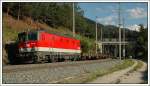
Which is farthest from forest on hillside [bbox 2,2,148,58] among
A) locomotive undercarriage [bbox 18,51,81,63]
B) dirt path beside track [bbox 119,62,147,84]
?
dirt path beside track [bbox 119,62,147,84]

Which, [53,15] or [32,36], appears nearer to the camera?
[32,36]

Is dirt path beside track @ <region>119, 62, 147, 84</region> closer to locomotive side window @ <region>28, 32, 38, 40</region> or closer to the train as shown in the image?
the train

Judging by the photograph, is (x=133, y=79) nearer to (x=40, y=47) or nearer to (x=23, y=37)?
(x=40, y=47)

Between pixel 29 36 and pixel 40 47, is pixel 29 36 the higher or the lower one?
the higher one

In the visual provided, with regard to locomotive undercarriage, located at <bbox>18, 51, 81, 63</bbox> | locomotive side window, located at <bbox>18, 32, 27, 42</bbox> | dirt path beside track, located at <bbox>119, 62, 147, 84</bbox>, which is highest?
locomotive side window, located at <bbox>18, 32, 27, 42</bbox>

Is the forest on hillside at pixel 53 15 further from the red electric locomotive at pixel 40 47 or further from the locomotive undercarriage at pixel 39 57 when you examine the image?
the locomotive undercarriage at pixel 39 57

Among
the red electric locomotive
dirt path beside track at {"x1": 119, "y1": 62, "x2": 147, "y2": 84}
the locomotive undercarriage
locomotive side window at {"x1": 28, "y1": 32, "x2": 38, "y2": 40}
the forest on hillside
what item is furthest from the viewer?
the forest on hillside

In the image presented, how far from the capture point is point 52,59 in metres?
34.8

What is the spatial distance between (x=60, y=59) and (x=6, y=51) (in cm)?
707

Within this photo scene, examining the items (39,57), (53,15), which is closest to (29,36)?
(39,57)

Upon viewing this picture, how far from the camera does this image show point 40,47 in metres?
31.8

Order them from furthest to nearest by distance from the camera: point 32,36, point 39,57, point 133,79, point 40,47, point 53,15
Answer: point 53,15
point 32,36
point 40,47
point 39,57
point 133,79

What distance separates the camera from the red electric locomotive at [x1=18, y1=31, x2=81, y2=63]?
102ft

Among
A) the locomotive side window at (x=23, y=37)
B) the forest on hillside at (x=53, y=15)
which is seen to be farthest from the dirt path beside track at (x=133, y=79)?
the forest on hillside at (x=53, y=15)
